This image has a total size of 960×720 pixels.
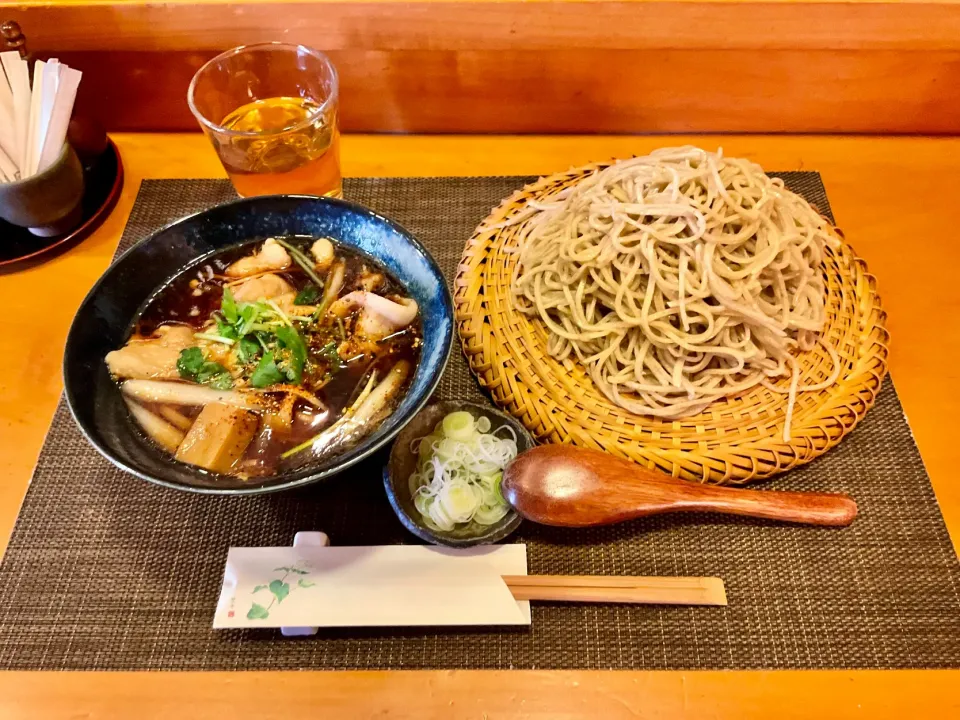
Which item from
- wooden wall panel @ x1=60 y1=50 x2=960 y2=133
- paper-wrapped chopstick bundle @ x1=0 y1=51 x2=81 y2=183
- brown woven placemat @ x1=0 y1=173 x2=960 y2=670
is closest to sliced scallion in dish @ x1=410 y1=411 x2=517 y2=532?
brown woven placemat @ x1=0 y1=173 x2=960 y2=670

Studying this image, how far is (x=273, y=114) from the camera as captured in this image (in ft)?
5.92

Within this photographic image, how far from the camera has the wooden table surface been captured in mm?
1171

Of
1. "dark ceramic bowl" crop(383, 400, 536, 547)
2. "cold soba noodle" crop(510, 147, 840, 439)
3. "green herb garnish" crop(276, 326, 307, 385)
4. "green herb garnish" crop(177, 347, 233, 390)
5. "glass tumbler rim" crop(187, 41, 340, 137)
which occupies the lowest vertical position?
"dark ceramic bowl" crop(383, 400, 536, 547)

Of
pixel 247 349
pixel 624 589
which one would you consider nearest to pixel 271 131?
pixel 247 349

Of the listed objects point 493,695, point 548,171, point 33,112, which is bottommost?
point 493,695

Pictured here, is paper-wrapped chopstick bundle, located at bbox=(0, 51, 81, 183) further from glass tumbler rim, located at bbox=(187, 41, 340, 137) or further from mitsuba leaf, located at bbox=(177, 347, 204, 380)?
mitsuba leaf, located at bbox=(177, 347, 204, 380)

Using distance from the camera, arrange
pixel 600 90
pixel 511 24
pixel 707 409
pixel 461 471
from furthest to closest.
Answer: pixel 600 90, pixel 511 24, pixel 707 409, pixel 461 471

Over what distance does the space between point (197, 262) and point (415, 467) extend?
→ 2.33 ft

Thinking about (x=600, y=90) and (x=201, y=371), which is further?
(x=600, y=90)

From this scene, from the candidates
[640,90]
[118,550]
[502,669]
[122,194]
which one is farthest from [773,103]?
[118,550]

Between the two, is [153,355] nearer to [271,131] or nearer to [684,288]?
[271,131]

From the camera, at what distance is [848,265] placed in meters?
1.62

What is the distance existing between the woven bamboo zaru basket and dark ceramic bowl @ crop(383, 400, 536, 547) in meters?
0.06

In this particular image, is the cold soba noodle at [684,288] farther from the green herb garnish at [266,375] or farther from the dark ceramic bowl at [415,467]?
the green herb garnish at [266,375]
